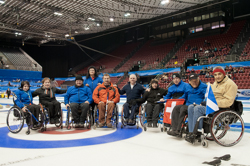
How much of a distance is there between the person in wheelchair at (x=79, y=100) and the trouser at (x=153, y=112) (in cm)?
112

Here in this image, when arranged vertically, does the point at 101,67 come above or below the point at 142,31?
below

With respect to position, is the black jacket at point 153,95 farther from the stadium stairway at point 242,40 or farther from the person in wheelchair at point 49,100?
the stadium stairway at point 242,40

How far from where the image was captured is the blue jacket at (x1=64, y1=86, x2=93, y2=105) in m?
3.98

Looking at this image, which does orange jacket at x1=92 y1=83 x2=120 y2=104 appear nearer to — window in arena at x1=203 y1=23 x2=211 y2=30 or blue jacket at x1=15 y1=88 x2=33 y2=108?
blue jacket at x1=15 y1=88 x2=33 y2=108

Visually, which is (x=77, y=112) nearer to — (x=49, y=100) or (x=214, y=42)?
(x=49, y=100)

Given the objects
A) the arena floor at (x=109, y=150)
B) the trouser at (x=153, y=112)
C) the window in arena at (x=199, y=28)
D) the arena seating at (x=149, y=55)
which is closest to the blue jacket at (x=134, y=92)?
the trouser at (x=153, y=112)

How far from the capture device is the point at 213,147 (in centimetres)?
265

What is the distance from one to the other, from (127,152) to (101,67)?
70.1 feet

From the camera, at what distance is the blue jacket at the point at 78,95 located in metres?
3.98

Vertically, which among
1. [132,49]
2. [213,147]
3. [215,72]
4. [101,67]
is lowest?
[213,147]

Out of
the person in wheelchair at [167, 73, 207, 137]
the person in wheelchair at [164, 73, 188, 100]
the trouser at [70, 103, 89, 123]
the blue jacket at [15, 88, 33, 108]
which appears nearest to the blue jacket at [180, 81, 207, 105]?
the person in wheelchair at [167, 73, 207, 137]

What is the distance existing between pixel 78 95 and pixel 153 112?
1477 millimetres

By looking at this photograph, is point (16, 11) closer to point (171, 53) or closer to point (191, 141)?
point (171, 53)

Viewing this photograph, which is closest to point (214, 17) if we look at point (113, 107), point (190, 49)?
point (190, 49)
